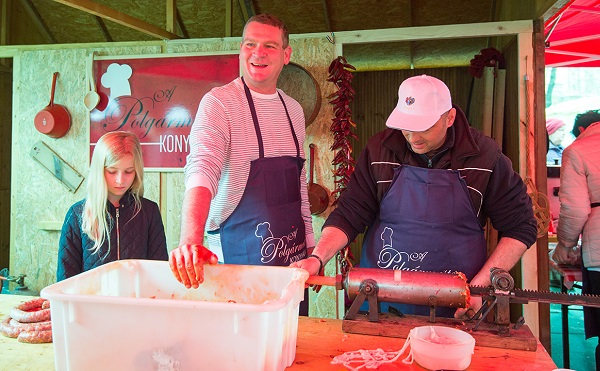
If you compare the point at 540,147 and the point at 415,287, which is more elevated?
the point at 540,147

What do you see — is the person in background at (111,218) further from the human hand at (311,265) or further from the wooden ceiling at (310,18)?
the wooden ceiling at (310,18)

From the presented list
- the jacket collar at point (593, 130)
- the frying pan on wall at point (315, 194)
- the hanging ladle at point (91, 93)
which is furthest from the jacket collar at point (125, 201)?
the jacket collar at point (593, 130)

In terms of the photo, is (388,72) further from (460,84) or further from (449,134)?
(449,134)

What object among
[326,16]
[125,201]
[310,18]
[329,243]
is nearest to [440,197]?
[329,243]

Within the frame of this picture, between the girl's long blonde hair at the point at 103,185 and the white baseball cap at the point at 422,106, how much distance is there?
1553mm

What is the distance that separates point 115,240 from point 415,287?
5.89ft

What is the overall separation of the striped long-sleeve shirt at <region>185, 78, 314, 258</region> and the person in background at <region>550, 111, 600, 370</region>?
2237 mm

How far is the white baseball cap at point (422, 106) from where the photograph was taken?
2.21m

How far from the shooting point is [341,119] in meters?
4.14

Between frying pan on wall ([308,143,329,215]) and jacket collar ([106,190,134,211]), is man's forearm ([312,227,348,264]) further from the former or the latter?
frying pan on wall ([308,143,329,215])

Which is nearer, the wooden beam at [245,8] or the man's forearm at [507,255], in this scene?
the man's forearm at [507,255]

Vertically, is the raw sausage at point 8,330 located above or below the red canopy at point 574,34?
below

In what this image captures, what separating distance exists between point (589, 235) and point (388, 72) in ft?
14.8

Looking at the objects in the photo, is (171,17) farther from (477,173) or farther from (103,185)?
(477,173)
